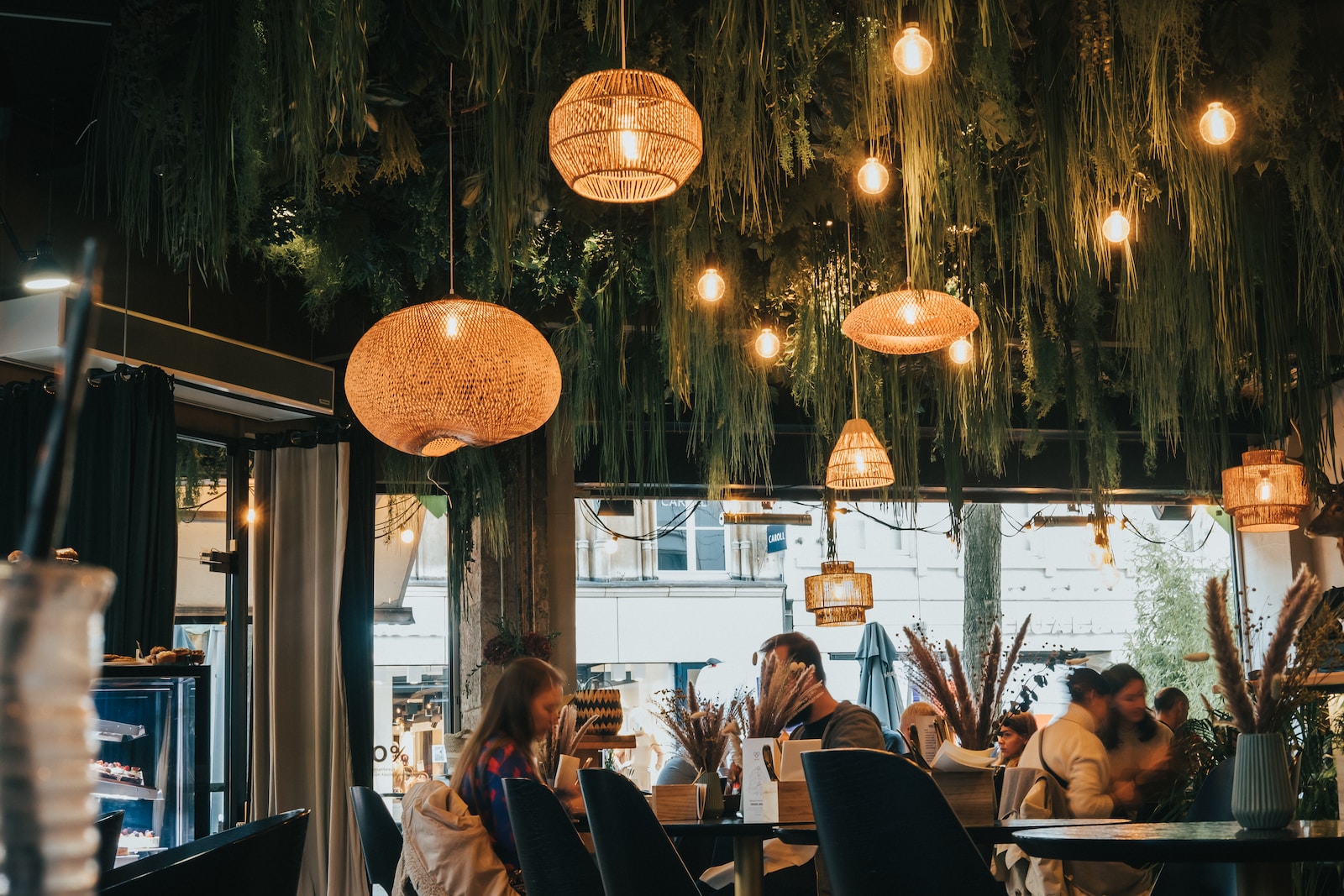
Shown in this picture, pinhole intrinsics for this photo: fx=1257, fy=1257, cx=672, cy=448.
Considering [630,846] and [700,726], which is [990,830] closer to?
[630,846]

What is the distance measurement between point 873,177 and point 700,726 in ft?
5.60

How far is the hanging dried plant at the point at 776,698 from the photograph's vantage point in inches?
133

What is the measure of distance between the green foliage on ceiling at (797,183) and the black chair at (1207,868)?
3.88 feet

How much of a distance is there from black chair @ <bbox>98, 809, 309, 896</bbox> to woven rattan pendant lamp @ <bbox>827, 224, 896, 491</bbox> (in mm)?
4135

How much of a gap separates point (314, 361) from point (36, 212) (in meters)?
1.73

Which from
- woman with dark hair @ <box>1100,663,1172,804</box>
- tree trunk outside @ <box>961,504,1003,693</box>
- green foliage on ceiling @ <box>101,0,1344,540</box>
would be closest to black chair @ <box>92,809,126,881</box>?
green foliage on ceiling @ <box>101,0,1344,540</box>

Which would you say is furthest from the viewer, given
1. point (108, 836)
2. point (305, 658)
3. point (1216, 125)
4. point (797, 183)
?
point (305, 658)

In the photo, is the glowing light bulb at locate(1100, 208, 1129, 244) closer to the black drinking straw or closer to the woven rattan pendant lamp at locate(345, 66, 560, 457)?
the woven rattan pendant lamp at locate(345, 66, 560, 457)

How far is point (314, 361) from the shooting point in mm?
6309

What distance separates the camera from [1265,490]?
629 cm

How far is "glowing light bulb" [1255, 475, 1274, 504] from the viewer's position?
6.28 metres

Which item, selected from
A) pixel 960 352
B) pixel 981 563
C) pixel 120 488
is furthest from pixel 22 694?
pixel 981 563

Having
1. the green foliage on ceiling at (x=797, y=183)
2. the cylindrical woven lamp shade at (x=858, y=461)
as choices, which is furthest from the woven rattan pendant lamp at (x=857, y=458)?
the green foliage on ceiling at (x=797, y=183)

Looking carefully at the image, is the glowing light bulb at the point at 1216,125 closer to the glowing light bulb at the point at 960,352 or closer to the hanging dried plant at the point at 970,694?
the hanging dried plant at the point at 970,694
